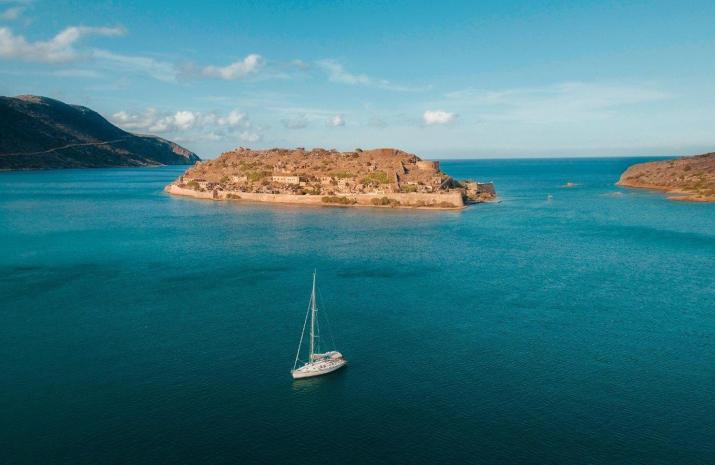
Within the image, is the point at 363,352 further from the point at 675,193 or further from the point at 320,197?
the point at 675,193

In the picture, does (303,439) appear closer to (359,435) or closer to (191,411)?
(359,435)

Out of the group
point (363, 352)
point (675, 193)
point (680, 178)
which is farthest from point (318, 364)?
point (680, 178)

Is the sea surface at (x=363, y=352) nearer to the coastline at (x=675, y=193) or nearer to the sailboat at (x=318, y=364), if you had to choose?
the sailboat at (x=318, y=364)

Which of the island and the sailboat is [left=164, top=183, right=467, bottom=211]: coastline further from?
the sailboat

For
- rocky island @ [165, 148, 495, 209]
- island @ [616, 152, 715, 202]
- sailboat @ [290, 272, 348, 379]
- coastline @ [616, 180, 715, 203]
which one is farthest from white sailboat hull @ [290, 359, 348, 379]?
island @ [616, 152, 715, 202]

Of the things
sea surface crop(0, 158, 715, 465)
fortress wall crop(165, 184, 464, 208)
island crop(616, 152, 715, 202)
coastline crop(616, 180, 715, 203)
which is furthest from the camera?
island crop(616, 152, 715, 202)

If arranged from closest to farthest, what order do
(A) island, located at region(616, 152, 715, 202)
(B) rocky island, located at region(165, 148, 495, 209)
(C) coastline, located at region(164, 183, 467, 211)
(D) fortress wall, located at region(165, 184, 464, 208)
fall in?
(C) coastline, located at region(164, 183, 467, 211)
(D) fortress wall, located at region(165, 184, 464, 208)
(B) rocky island, located at region(165, 148, 495, 209)
(A) island, located at region(616, 152, 715, 202)

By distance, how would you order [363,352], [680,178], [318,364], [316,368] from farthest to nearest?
[680,178] < [363,352] < [318,364] < [316,368]

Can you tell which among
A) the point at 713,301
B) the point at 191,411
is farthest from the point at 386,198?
the point at 191,411
